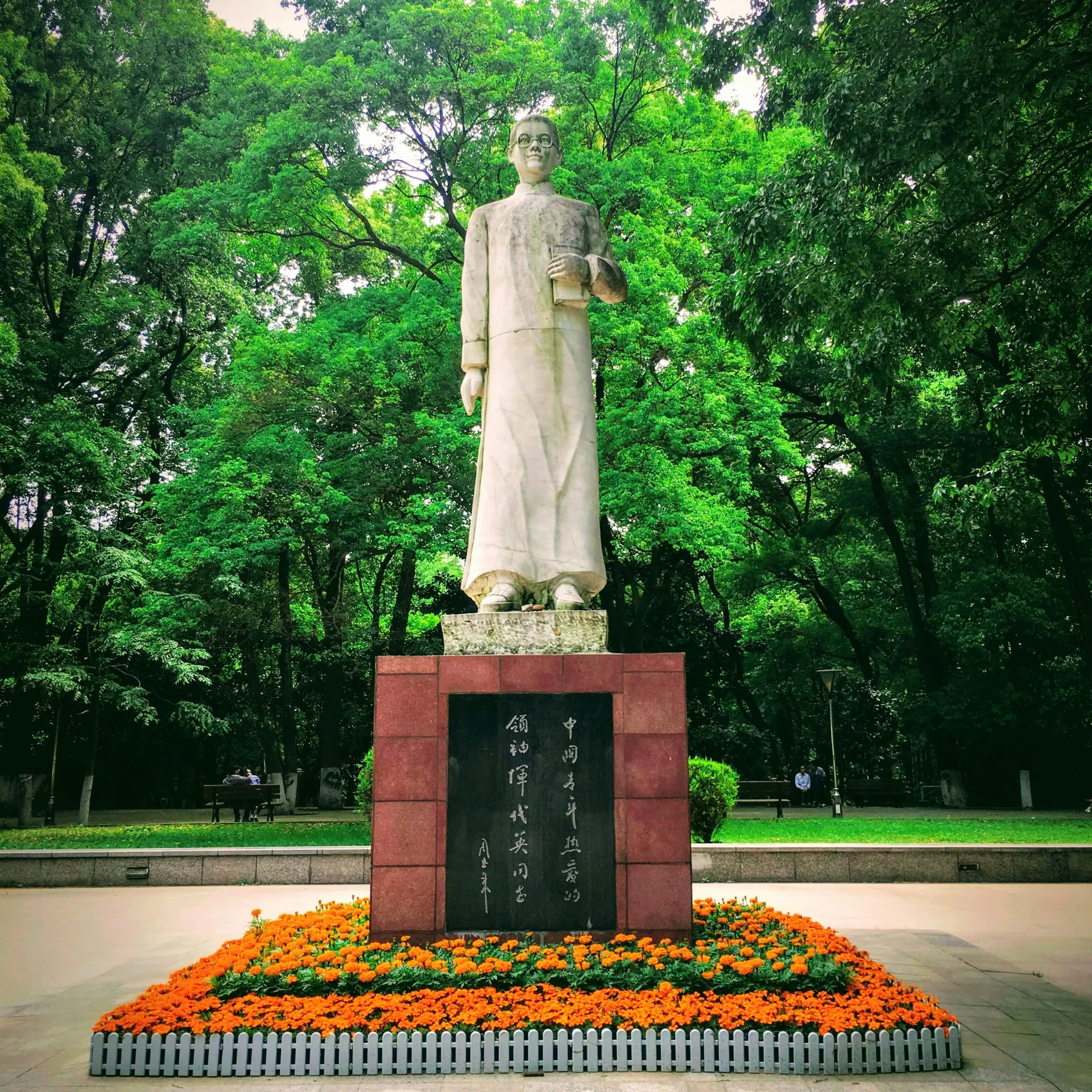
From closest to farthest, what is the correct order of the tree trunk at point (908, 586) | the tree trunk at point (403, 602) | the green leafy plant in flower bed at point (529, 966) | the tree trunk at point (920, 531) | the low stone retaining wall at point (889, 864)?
the green leafy plant in flower bed at point (529, 966)
the low stone retaining wall at point (889, 864)
the tree trunk at point (403, 602)
the tree trunk at point (908, 586)
the tree trunk at point (920, 531)

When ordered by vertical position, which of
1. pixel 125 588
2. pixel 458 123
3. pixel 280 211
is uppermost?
pixel 458 123

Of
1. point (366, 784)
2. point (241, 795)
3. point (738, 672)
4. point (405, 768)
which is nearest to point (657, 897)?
point (405, 768)

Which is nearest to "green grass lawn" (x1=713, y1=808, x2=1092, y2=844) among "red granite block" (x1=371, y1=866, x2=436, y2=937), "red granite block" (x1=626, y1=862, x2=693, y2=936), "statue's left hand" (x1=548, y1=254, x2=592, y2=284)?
"red granite block" (x1=626, y1=862, x2=693, y2=936)

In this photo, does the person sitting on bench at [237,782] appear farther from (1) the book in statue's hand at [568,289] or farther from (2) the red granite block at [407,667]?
(1) the book in statue's hand at [568,289]

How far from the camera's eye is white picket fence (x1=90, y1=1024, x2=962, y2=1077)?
14.5ft

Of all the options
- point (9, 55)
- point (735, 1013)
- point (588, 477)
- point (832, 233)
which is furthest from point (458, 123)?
point (735, 1013)

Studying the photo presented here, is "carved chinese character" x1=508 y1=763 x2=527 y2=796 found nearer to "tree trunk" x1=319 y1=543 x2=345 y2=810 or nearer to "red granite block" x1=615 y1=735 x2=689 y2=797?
"red granite block" x1=615 y1=735 x2=689 y2=797

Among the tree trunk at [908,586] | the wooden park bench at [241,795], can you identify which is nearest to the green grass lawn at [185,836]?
the wooden park bench at [241,795]

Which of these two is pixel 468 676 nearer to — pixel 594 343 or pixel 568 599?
pixel 568 599

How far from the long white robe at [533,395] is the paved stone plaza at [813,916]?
2.85m

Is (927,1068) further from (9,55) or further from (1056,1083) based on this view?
(9,55)

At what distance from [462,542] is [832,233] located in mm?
8683

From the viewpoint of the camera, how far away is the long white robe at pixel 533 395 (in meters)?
6.19

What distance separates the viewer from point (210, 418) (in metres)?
17.3
